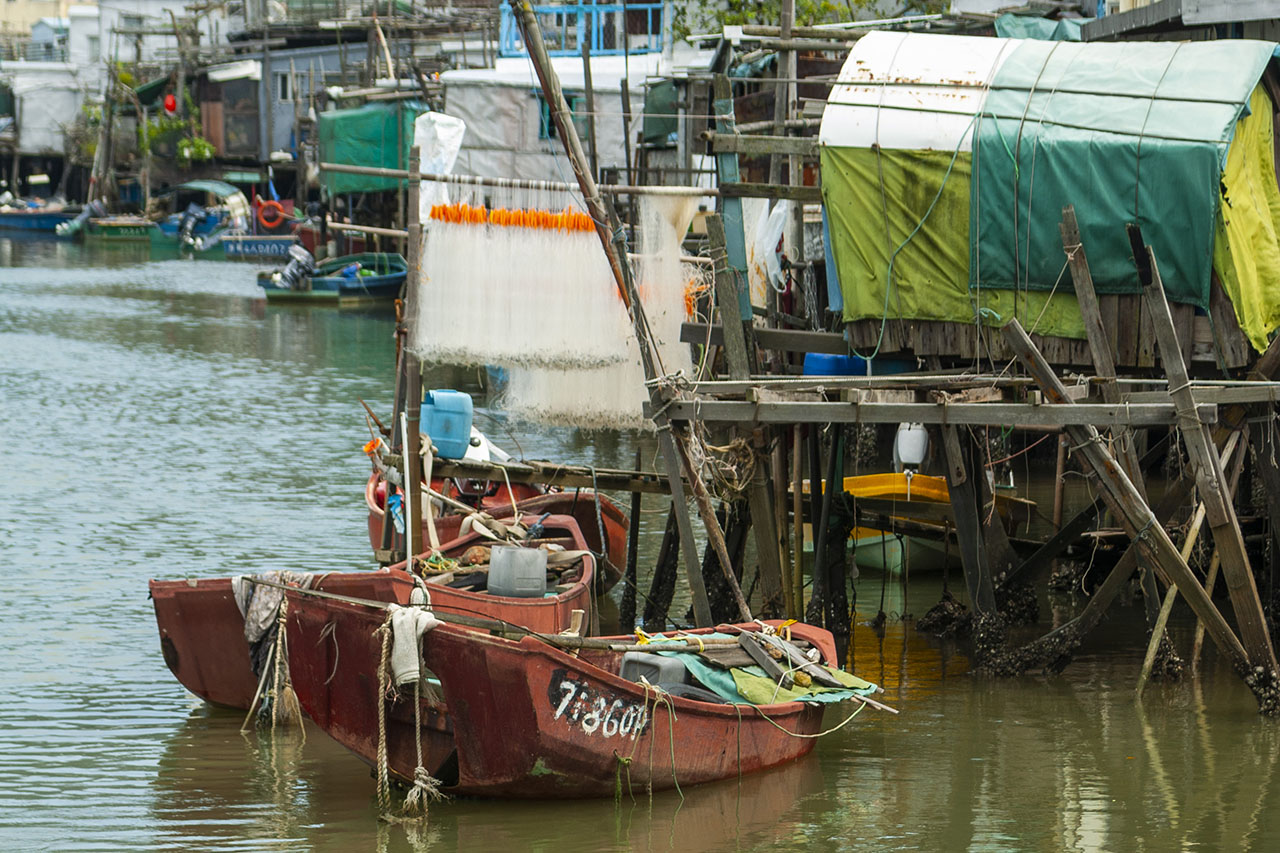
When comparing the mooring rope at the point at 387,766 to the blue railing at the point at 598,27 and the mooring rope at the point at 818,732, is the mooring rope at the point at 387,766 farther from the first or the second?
the blue railing at the point at 598,27

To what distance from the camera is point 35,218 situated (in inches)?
2781

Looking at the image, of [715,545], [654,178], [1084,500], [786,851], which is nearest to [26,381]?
[654,178]

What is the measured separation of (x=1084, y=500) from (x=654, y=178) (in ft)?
36.2

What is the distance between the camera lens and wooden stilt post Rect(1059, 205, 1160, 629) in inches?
437

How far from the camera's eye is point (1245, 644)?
37.3ft

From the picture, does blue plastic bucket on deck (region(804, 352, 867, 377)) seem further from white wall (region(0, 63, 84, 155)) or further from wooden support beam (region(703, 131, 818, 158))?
white wall (region(0, 63, 84, 155))

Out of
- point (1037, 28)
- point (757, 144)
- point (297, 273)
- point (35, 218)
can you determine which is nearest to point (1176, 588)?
point (757, 144)

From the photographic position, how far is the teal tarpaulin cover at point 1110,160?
38.0 ft

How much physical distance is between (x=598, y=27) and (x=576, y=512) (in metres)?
18.8

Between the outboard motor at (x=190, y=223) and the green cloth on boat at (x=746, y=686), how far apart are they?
54.7 m

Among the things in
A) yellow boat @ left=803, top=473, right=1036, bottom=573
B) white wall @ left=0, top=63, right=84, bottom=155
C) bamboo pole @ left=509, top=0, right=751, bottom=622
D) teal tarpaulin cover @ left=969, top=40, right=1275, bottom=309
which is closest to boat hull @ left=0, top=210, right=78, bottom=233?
white wall @ left=0, top=63, right=84, bottom=155

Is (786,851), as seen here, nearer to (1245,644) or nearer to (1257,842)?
(1257,842)

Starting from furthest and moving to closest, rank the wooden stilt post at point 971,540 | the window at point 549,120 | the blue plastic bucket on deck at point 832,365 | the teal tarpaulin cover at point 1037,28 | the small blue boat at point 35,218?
the small blue boat at point 35,218, the window at point 549,120, the teal tarpaulin cover at point 1037,28, the blue plastic bucket on deck at point 832,365, the wooden stilt post at point 971,540

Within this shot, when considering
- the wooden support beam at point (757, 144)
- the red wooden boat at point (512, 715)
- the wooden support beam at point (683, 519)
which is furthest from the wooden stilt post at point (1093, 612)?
the wooden support beam at point (757, 144)
